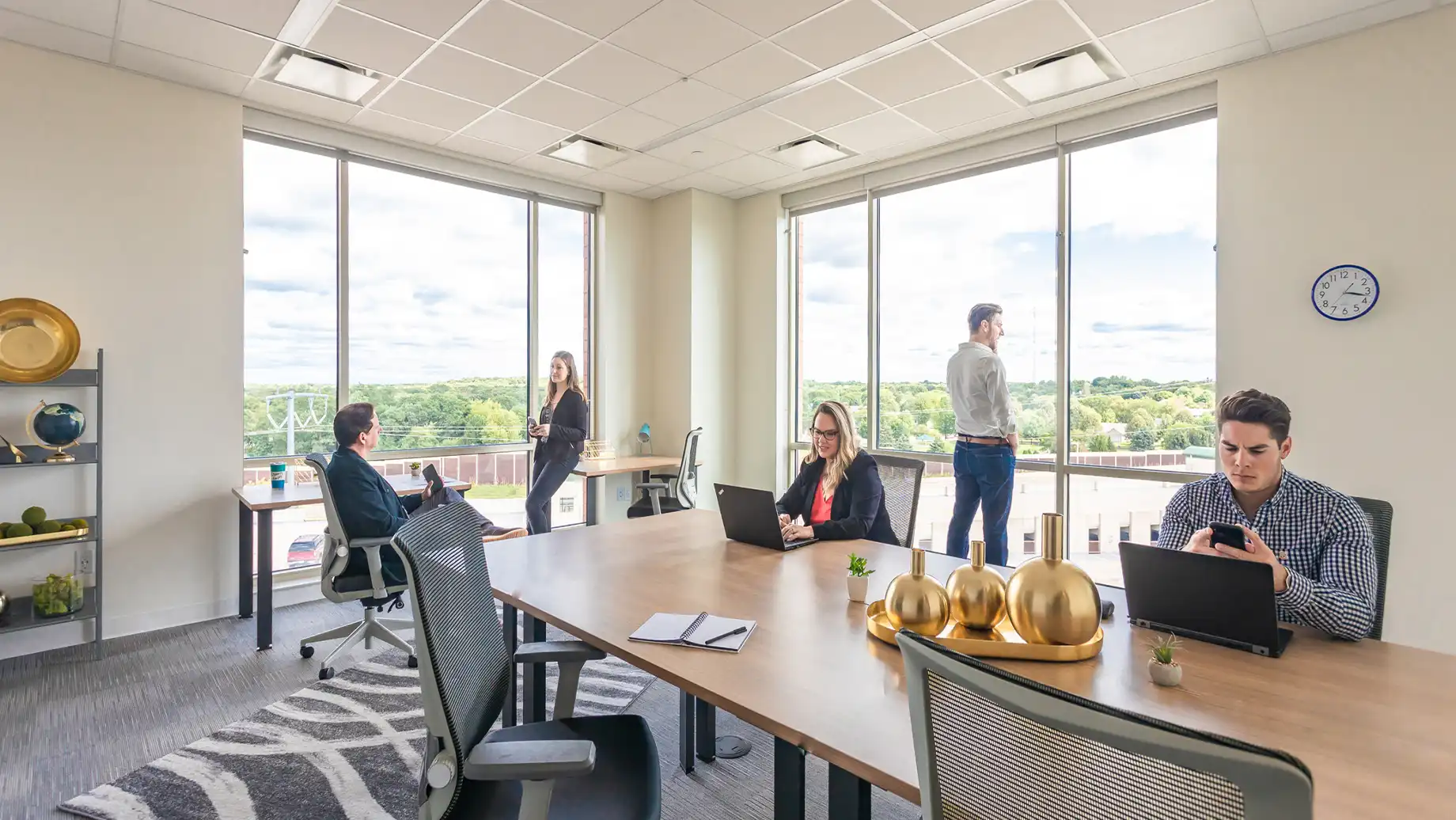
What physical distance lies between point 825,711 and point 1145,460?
12.2 ft

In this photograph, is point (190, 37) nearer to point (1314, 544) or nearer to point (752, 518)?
point (752, 518)

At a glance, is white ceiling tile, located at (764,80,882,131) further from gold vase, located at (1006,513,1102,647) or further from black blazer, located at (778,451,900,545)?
gold vase, located at (1006,513,1102,647)

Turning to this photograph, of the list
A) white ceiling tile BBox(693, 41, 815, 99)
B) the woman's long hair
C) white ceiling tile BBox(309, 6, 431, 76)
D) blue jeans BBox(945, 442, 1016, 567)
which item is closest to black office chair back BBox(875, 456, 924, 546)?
blue jeans BBox(945, 442, 1016, 567)

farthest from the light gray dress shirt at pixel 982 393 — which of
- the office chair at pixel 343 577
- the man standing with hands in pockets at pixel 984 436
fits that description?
the office chair at pixel 343 577

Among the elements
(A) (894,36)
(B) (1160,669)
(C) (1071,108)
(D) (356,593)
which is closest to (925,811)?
(B) (1160,669)

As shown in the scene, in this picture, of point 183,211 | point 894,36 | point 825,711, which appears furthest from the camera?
point 183,211

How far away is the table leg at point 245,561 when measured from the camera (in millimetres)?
3823

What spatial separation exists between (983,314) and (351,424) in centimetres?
353

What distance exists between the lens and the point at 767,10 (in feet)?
10.1

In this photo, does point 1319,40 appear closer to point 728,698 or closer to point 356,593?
point 728,698

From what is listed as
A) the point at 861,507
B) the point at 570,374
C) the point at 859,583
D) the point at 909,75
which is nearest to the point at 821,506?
the point at 861,507

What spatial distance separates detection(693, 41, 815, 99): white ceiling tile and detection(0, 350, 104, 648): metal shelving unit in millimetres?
3356

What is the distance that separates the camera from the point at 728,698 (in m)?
1.28

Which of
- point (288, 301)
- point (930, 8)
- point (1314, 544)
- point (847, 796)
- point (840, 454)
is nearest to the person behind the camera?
point (847, 796)
